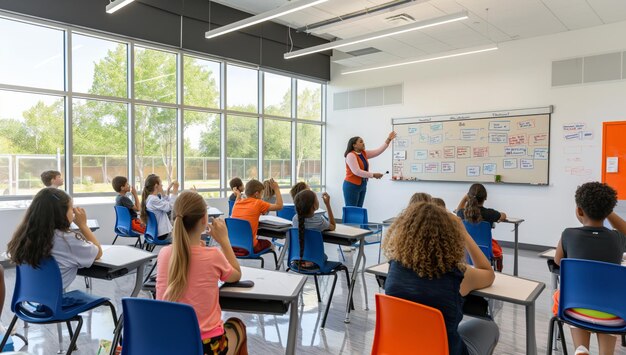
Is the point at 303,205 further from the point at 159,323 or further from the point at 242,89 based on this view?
the point at 242,89

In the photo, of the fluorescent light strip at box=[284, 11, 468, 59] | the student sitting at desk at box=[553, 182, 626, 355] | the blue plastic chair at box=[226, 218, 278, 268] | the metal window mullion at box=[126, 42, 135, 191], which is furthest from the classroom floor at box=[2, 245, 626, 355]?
the fluorescent light strip at box=[284, 11, 468, 59]

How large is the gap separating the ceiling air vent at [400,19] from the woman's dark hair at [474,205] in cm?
279

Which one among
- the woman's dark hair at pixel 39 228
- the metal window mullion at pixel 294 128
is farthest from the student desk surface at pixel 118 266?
the metal window mullion at pixel 294 128

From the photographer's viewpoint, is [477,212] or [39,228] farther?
[477,212]

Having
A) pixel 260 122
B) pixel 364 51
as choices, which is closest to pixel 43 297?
pixel 260 122

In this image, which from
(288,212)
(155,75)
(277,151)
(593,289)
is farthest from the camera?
(277,151)

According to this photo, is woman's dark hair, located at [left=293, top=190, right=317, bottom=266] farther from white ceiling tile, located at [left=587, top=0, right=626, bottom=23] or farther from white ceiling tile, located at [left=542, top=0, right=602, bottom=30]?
white ceiling tile, located at [left=587, top=0, right=626, bottom=23]

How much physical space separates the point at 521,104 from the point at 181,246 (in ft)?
21.1

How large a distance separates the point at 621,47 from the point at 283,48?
17.6ft

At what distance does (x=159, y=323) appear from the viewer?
166 cm

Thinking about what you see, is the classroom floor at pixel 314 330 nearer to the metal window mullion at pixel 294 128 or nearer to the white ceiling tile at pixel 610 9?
the white ceiling tile at pixel 610 9

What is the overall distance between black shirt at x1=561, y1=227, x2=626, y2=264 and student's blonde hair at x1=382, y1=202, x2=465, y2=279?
1.15 m

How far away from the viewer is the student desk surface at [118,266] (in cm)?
251

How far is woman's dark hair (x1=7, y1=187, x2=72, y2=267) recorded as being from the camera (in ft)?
7.45
